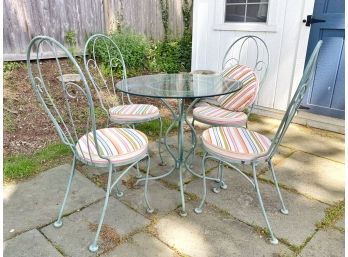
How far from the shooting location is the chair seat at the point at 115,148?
155 cm

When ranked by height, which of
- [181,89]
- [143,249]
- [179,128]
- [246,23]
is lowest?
[143,249]

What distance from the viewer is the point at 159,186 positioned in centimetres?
214

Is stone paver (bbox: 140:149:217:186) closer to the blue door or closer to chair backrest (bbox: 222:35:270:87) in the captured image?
chair backrest (bbox: 222:35:270:87)

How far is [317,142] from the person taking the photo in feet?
9.50

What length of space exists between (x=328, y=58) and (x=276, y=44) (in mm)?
555

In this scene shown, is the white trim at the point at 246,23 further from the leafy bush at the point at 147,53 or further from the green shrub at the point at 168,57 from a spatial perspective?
the green shrub at the point at 168,57

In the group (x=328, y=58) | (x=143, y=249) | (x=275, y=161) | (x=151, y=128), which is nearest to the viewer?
(x=143, y=249)

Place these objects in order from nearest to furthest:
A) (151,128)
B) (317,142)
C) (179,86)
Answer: (179,86), (317,142), (151,128)

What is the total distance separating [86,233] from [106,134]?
576 mm

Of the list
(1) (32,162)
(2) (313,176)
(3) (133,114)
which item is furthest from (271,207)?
(1) (32,162)

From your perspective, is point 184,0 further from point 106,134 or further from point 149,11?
point 106,134

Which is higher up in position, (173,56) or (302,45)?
(302,45)

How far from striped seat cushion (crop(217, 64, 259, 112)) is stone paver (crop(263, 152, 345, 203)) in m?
0.59

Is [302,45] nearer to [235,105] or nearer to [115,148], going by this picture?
[235,105]
